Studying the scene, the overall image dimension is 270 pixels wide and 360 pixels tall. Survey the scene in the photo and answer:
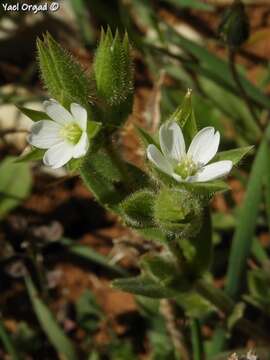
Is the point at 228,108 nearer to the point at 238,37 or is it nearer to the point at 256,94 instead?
the point at 256,94

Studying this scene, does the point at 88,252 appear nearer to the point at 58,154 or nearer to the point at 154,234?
the point at 154,234

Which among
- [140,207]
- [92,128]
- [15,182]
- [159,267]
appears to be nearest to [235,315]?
[159,267]

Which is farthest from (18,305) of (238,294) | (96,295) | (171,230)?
(171,230)

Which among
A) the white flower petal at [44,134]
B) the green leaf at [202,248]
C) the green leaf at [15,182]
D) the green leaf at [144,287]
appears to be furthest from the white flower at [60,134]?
the green leaf at [15,182]

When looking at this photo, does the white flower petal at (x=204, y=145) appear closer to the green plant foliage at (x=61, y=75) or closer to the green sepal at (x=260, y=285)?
the green plant foliage at (x=61, y=75)

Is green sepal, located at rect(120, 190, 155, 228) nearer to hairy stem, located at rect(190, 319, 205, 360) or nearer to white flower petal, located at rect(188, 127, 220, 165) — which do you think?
white flower petal, located at rect(188, 127, 220, 165)

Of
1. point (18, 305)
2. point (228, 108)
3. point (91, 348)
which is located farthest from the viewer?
point (228, 108)

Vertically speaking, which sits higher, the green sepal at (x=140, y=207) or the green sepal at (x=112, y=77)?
the green sepal at (x=112, y=77)
